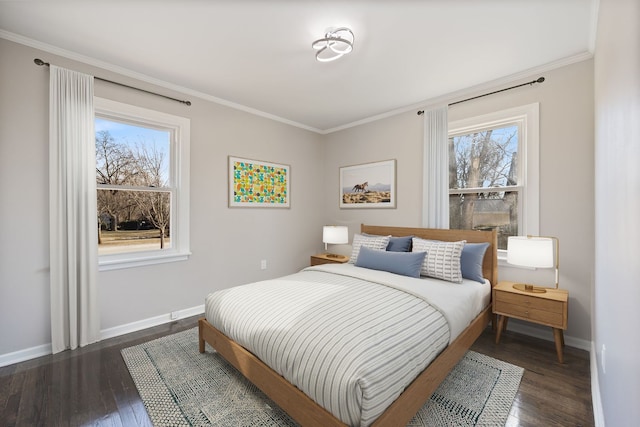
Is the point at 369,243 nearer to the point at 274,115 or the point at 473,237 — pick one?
the point at 473,237

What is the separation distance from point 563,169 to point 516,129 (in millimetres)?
608

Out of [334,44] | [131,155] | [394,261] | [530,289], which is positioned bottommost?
[530,289]

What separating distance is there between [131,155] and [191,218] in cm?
88

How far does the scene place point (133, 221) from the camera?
Result: 2.94m

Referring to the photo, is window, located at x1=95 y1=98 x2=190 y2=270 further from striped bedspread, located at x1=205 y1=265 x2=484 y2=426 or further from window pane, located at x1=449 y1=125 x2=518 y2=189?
window pane, located at x1=449 y1=125 x2=518 y2=189

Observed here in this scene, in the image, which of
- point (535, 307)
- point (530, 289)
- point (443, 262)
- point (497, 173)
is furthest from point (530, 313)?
point (497, 173)

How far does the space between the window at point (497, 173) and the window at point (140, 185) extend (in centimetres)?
314

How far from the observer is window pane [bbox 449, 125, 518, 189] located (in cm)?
291

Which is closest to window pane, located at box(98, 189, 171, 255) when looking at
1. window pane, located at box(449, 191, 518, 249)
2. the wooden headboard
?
the wooden headboard

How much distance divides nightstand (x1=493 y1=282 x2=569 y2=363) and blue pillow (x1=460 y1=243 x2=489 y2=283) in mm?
187

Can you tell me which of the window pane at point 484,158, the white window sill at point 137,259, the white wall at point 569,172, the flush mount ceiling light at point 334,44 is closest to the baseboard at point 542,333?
the white wall at point 569,172

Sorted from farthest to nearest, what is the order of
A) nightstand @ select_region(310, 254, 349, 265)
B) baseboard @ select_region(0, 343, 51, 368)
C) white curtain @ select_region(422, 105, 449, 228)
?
nightstand @ select_region(310, 254, 349, 265)
white curtain @ select_region(422, 105, 449, 228)
baseboard @ select_region(0, 343, 51, 368)

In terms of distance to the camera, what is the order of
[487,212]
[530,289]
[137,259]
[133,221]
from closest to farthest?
[530,289]
[137,259]
[133,221]
[487,212]

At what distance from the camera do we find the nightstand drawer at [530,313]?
219cm
